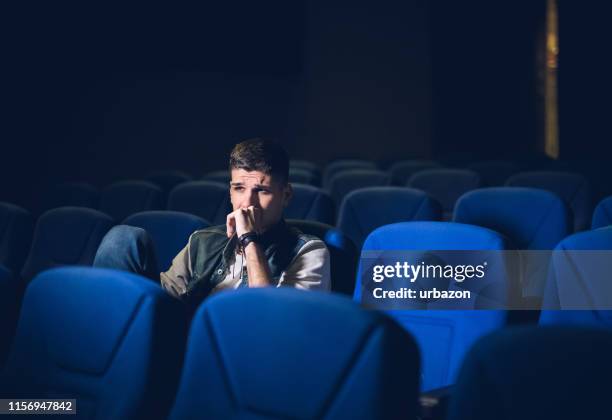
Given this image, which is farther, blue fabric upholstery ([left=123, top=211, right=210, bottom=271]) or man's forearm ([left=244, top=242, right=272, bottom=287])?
blue fabric upholstery ([left=123, top=211, right=210, bottom=271])

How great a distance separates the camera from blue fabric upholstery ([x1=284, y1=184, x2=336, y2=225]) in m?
4.60

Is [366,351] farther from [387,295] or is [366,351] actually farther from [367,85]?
[367,85]

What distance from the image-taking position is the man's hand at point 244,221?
265 centimetres

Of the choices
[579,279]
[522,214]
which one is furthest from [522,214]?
[579,279]

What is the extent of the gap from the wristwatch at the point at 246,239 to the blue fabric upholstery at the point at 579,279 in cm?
91

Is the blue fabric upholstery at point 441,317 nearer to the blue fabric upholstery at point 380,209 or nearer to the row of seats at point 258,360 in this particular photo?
the row of seats at point 258,360

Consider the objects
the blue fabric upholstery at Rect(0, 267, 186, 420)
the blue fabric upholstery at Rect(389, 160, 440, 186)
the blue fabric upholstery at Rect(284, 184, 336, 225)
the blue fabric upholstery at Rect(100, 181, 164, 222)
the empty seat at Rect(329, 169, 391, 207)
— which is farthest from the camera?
the blue fabric upholstery at Rect(389, 160, 440, 186)

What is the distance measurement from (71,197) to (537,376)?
4.44 metres

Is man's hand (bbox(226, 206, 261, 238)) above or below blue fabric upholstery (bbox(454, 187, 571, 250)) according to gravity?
above

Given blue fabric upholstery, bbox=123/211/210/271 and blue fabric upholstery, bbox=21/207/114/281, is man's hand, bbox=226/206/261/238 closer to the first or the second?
blue fabric upholstery, bbox=123/211/210/271

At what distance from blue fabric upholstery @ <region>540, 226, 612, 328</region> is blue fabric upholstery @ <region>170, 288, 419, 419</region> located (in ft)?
2.86

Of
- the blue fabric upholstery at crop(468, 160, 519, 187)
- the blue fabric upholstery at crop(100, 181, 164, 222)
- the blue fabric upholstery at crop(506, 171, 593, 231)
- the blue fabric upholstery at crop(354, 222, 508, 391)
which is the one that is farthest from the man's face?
the blue fabric upholstery at crop(468, 160, 519, 187)

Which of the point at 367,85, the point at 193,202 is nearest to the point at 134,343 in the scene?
the point at 193,202

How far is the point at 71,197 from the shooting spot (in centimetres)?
544
